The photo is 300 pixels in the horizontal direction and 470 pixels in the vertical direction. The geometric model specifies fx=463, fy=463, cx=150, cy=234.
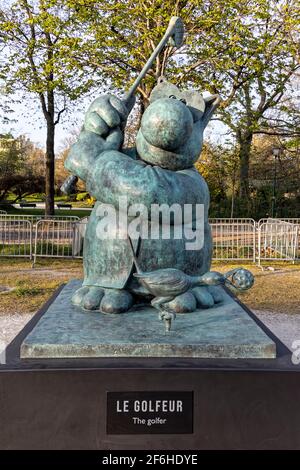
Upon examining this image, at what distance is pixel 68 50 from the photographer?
14.2m

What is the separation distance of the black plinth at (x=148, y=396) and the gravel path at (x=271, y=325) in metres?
3.02

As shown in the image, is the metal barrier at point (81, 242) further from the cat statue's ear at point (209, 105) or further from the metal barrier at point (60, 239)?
the cat statue's ear at point (209, 105)

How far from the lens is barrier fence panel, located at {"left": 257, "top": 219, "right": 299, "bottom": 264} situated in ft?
38.4

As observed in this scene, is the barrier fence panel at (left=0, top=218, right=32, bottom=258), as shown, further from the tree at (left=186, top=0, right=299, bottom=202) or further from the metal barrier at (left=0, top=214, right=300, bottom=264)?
the tree at (left=186, top=0, right=299, bottom=202)

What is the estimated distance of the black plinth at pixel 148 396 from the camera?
2277 mm

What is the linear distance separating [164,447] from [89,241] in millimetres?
1388

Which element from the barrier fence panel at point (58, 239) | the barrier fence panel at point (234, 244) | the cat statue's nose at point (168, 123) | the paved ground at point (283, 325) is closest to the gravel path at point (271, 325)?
the paved ground at point (283, 325)

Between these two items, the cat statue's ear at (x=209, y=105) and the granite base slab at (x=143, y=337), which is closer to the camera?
the granite base slab at (x=143, y=337)

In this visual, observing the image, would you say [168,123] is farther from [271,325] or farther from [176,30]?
[271,325]

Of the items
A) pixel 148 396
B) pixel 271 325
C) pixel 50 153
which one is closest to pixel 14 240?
pixel 50 153

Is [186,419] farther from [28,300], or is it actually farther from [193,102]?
[28,300]

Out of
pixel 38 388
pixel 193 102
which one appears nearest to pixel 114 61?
pixel 193 102

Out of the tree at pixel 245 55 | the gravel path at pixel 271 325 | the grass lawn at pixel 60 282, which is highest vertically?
the tree at pixel 245 55

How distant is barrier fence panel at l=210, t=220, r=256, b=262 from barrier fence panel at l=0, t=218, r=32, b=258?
4836 millimetres
